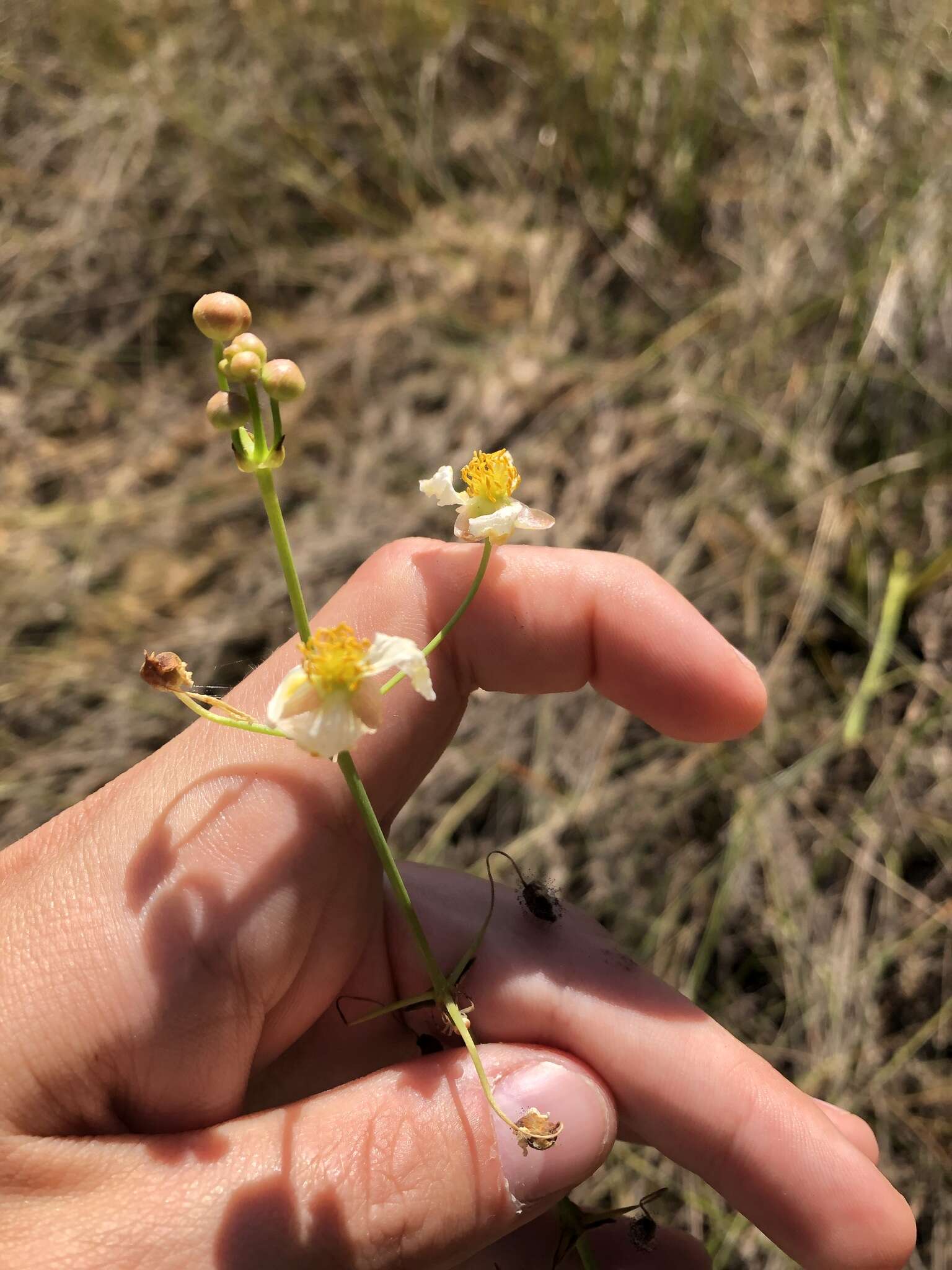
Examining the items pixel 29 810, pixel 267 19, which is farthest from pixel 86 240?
pixel 29 810

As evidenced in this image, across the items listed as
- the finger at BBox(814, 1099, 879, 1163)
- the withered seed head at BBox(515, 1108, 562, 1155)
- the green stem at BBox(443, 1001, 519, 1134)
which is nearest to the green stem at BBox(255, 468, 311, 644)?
the green stem at BBox(443, 1001, 519, 1134)

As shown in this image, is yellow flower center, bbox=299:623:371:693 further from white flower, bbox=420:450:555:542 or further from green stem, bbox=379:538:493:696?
white flower, bbox=420:450:555:542

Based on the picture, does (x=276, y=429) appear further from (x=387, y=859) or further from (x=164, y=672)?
(x=387, y=859)

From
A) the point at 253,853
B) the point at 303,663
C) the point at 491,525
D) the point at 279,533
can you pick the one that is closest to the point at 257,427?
the point at 279,533

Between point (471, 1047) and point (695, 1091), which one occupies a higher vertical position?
point (471, 1047)

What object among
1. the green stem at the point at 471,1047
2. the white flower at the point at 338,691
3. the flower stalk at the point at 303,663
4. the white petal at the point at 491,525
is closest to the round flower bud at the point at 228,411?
the flower stalk at the point at 303,663

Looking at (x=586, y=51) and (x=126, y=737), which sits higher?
(x=586, y=51)

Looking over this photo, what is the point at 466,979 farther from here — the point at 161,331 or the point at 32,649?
the point at 161,331
